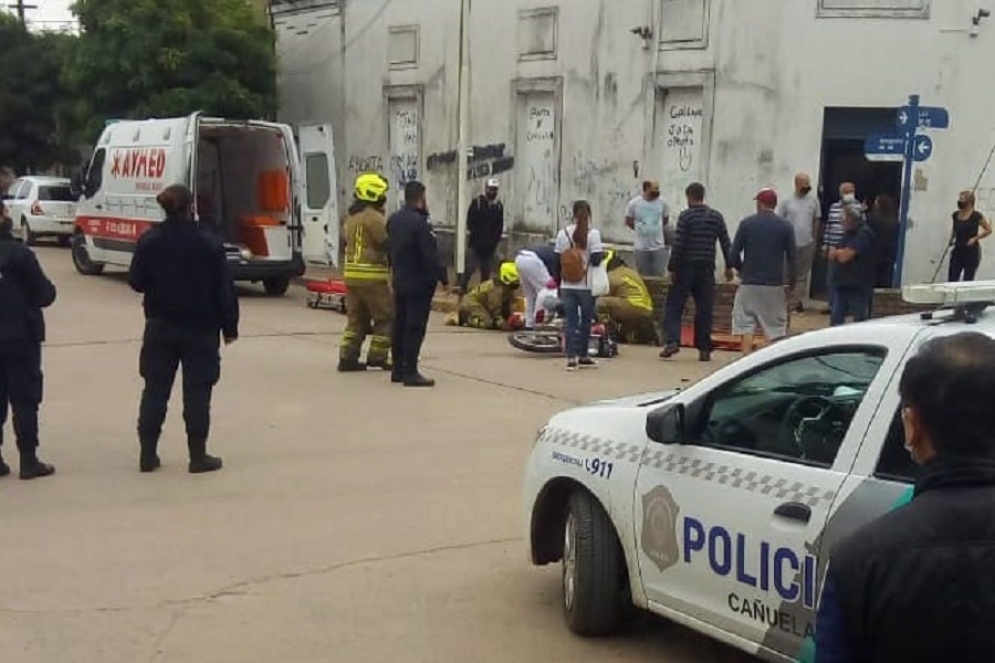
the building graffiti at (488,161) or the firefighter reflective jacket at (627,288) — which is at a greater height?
the building graffiti at (488,161)

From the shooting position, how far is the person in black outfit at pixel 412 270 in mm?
10875

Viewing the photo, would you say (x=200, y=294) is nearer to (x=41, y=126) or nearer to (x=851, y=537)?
(x=851, y=537)

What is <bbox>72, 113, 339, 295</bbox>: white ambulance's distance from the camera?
1862 centimetres

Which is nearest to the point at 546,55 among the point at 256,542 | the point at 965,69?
the point at 965,69

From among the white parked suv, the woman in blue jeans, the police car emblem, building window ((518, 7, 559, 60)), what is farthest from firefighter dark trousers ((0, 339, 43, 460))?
the white parked suv

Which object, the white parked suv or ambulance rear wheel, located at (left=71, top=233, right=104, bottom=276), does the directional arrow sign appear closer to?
ambulance rear wheel, located at (left=71, top=233, right=104, bottom=276)

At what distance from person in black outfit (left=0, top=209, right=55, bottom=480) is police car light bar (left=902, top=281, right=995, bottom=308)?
547cm

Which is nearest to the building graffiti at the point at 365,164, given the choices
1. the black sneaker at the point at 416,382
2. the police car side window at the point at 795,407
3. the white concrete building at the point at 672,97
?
the white concrete building at the point at 672,97

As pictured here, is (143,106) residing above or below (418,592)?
above

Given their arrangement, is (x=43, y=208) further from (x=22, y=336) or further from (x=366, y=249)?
(x=22, y=336)

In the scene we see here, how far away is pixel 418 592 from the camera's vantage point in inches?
222

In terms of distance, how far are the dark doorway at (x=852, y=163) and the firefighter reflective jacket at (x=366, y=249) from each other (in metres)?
7.90

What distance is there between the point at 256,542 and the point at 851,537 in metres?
4.68

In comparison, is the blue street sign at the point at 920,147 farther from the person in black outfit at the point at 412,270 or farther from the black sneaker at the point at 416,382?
the black sneaker at the point at 416,382
